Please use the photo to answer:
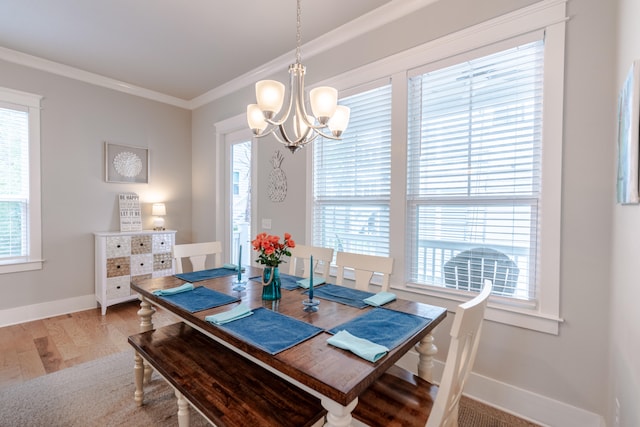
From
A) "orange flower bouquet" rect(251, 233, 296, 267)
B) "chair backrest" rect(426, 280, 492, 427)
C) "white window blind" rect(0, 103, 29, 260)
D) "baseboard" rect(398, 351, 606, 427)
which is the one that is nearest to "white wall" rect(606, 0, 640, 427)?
"baseboard" rect(398, 351, 606, 427)

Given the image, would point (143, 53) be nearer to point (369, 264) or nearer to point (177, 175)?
point (177, 175)

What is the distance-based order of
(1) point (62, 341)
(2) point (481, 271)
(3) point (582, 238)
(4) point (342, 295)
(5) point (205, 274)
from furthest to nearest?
1. (1) point (62, 341)
2. (5) point (205, 274)
3. (2) point (481, 271)
4. (4) point (342, 295)
5. (3) point (582, 238)

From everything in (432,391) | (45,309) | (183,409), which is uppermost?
(432,391)

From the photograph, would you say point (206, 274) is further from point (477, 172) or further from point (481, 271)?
point (477, 172)

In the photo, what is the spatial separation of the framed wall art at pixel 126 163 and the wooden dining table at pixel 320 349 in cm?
262

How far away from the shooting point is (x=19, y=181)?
131 inches

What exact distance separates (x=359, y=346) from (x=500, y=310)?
1312 mm

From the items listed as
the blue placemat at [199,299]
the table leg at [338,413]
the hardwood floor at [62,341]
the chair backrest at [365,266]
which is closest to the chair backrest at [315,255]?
the chair backrest at [365,266]

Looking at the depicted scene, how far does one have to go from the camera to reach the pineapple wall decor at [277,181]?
3355 mm

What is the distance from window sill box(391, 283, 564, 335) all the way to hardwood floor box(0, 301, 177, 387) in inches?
107

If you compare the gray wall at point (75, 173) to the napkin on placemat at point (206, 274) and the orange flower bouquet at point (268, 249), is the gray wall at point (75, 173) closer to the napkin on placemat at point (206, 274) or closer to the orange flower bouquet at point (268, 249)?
the napkin on placemat at point (206, 274)

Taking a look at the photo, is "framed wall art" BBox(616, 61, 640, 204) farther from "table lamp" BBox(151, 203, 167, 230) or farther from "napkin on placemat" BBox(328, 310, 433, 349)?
"table lamp" BBox(151, 203, 167, 230)

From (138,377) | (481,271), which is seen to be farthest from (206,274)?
(481,271)

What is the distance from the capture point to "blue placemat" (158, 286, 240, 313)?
1631 millimetres
